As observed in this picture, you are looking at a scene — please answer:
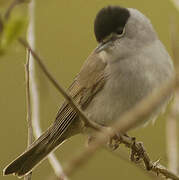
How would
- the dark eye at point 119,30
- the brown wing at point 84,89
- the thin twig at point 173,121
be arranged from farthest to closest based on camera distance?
1. the brown wing at point 84,89
2. the dark eye at point 119,30
3. the thin twig at point 173,121

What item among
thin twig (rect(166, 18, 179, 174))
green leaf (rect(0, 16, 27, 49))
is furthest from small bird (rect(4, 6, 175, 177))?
green leaf (rect(0, 16, 27, 49))

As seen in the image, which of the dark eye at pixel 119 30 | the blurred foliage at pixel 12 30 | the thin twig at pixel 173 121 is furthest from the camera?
the dark eye at pixel 119 30

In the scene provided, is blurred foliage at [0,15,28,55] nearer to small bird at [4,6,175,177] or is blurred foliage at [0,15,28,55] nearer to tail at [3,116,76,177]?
small bird at [4,6,175,177]

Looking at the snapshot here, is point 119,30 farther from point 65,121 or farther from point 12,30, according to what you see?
point 12,30

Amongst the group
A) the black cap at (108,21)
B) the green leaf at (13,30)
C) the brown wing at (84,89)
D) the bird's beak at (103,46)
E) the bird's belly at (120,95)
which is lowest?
the bird's belly at (120,95)

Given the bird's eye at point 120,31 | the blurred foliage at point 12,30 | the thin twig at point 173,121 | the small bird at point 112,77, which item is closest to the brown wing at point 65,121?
the small bird at point 112,77

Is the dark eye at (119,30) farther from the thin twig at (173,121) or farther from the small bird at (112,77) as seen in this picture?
the thin twig at (173,121)

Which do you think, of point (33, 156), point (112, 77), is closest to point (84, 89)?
point (112, 77)
